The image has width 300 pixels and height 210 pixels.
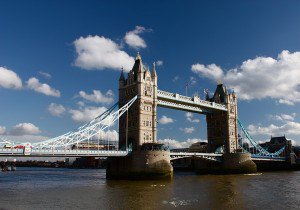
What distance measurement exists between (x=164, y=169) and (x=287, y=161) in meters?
57.0

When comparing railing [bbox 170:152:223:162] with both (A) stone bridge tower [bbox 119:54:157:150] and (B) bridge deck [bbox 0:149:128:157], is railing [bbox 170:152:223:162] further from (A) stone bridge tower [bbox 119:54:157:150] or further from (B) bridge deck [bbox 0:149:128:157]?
(B) bridge deck [bbox 0:149:128:157]

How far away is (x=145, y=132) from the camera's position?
62750mm

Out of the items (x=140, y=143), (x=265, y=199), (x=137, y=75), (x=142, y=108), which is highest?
(x=137, y=75)

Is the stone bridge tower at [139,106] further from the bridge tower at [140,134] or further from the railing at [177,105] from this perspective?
the railing at [177,105]

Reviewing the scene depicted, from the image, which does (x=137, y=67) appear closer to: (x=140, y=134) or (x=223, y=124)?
(x=140, y=134)

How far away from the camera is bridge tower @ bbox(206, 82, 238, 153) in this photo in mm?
85000

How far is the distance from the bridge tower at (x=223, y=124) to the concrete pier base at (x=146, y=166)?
110 feet

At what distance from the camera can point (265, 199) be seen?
31250 millimetres

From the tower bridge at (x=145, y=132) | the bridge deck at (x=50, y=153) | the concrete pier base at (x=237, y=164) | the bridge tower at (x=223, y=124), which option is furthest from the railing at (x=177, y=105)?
the bridge deck at (x=50, y=153)

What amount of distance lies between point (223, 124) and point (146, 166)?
38004mm

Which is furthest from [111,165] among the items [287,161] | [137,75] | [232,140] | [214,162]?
[287,161]

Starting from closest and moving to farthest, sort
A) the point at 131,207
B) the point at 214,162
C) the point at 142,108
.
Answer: the point at 131,207, the point at 142,108, the point at 214,162

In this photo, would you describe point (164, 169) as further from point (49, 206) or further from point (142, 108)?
point (49, 206)

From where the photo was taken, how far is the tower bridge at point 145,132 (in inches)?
1966
